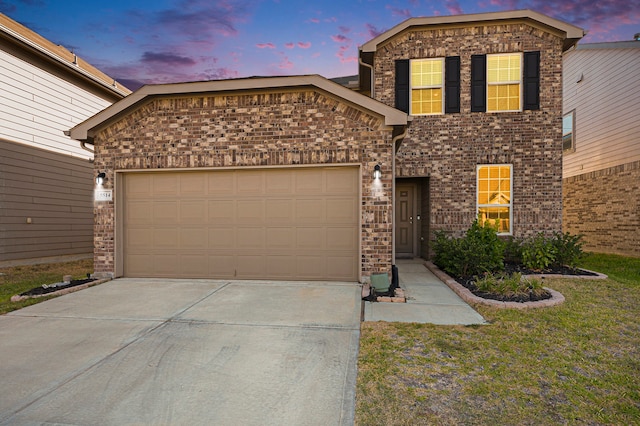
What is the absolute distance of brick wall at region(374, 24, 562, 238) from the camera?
9.02m

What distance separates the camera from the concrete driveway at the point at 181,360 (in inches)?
101

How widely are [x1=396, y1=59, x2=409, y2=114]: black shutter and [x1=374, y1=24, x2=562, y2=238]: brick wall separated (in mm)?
157

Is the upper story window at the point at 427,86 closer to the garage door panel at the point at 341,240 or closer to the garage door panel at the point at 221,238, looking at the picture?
the garage door panel at the point at 341,240

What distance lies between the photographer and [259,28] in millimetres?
15289

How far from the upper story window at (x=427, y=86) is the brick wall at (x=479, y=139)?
232 millimetres

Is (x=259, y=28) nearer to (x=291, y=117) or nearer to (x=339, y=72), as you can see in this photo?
(x=339, y=72)

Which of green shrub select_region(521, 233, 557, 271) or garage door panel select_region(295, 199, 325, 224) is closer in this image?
garage door panel select_region(295, 199, 325, 224)

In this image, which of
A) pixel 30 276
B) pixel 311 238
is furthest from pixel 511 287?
pixel 30 276

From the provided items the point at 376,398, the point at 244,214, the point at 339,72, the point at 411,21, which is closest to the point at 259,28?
the point at 339,72

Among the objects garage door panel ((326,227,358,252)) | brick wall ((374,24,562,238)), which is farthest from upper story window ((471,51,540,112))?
garage door panel ((326,227,358,252))

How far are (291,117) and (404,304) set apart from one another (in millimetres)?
4158

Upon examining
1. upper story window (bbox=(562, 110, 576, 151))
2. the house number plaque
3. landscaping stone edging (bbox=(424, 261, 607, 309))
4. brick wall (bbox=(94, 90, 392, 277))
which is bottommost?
landscaping stone edging (bbox=(424, 261, 607, 309))

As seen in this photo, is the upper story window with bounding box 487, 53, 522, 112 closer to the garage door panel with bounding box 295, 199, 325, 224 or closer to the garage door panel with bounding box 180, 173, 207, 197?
the garage door panel with bounding box 295, 199, 325, 224

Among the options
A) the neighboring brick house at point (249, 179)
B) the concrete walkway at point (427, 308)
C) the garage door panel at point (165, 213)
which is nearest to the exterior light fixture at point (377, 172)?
the neighboring brick house at point (249, 179)
